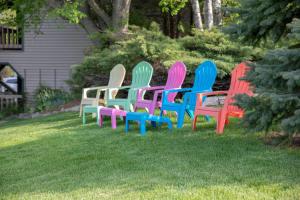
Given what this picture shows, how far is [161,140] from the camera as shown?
250 inches

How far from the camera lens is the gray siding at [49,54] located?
1752cm

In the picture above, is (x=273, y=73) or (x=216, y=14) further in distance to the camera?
(x=216, y=14)

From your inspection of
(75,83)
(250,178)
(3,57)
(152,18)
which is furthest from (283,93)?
(3,57)

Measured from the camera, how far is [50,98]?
1591cm

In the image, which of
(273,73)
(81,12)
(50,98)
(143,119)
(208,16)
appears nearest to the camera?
(273,73)

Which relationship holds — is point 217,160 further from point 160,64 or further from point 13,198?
point 160,64

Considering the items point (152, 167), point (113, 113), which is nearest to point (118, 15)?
point (113, 113)

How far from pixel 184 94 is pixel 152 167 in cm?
296

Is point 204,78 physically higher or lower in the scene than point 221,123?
higher

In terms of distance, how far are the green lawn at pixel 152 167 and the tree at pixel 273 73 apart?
49cm

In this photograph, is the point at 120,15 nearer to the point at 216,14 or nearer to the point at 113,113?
the point at 216,14

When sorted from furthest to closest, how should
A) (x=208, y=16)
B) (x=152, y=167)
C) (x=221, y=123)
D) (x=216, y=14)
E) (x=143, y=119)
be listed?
(x=216, y=14)
(x=208, y=16)
(x=143, y=119)
(x=221, y=123)
(x=152, y=167)

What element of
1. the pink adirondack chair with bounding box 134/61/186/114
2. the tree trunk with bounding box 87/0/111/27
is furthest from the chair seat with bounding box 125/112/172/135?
the tree trunk with bounding box 87/0/111/27

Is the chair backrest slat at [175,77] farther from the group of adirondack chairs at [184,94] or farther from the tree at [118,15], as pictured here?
the tree at [118,15]
